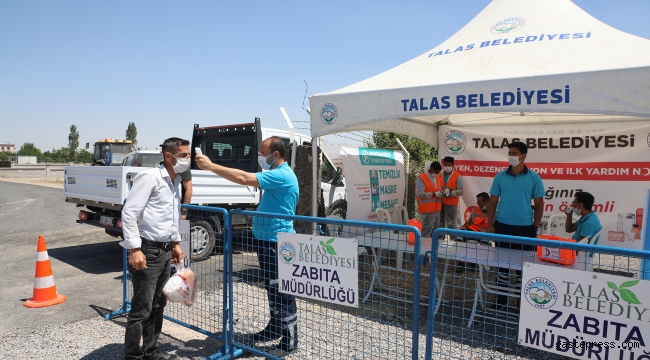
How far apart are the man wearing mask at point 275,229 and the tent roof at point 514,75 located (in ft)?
6.15

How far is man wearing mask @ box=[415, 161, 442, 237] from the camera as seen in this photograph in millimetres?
7422

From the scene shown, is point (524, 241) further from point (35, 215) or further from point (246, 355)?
point (35, 215)

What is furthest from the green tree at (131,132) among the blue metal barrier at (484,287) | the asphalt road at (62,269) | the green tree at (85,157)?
the blue metal barrier at (484,287)

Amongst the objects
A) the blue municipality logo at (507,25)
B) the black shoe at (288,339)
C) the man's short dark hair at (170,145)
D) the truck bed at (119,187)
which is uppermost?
the blue municipality logo at (507,25)

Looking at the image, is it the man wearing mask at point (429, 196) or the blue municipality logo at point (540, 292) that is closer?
the blue municipality logo at point (540, 292)

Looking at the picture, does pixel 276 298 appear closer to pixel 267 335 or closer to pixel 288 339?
pixel 288 339

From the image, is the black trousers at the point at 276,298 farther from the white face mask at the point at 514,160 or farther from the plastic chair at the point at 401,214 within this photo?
the plastic chair at the point at 401,214

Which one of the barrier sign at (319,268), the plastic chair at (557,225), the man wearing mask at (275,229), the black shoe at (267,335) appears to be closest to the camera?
the barrier sign at (319,268)

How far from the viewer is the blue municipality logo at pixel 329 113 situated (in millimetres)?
5395

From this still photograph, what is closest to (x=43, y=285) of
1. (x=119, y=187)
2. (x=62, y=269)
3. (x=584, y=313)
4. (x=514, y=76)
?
(x=119, y=187)

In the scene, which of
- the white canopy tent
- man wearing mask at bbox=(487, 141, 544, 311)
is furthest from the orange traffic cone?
man wearing mask at bbox=(487, 141, 544, 311)

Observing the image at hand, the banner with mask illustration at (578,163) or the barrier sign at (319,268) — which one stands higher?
the banner with mask illustration at (578,163)

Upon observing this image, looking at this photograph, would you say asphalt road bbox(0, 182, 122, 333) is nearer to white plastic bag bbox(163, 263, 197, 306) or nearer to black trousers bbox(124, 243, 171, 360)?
black trousers bbox(124, 243, 171, 360)

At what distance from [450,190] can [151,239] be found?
19.0ft
